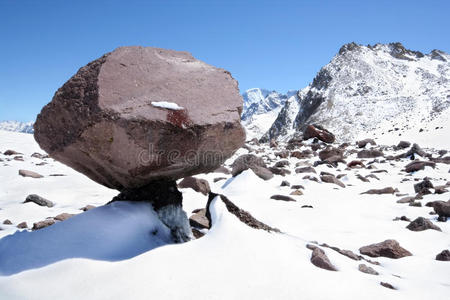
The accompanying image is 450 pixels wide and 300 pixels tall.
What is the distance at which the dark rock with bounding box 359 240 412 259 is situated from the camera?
11.0 feet

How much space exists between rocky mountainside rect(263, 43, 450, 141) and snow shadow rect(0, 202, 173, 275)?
70.4 feet

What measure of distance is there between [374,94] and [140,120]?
31893 mm

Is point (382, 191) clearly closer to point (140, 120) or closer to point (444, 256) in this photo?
point (444, 256)

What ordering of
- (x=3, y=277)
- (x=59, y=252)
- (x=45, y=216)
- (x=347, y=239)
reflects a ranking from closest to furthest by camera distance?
1. (x=3, y=277)
2. (x=59, y=252)
3. (x=347, y=239)
4. (x=45, y=216)

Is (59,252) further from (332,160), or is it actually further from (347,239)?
(332,160)

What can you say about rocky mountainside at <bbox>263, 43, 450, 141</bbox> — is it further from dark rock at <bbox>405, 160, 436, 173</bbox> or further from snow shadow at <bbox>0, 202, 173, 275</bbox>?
snow shadow at <bbox>0, 202, 173, 275</bbox>

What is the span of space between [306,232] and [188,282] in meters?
2.44

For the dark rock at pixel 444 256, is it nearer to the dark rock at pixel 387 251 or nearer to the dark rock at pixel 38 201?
the dark rock at pixel 387 251

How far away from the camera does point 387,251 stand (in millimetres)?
3375

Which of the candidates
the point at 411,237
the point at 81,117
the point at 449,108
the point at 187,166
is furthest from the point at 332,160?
the point at 449,108

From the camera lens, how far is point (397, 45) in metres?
41.3

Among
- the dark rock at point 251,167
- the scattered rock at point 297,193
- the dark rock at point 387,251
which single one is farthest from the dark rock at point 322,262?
the dark rock at point 251,167

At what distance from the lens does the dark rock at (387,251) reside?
335cm

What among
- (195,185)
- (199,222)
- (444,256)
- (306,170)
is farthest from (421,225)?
(306,170)
